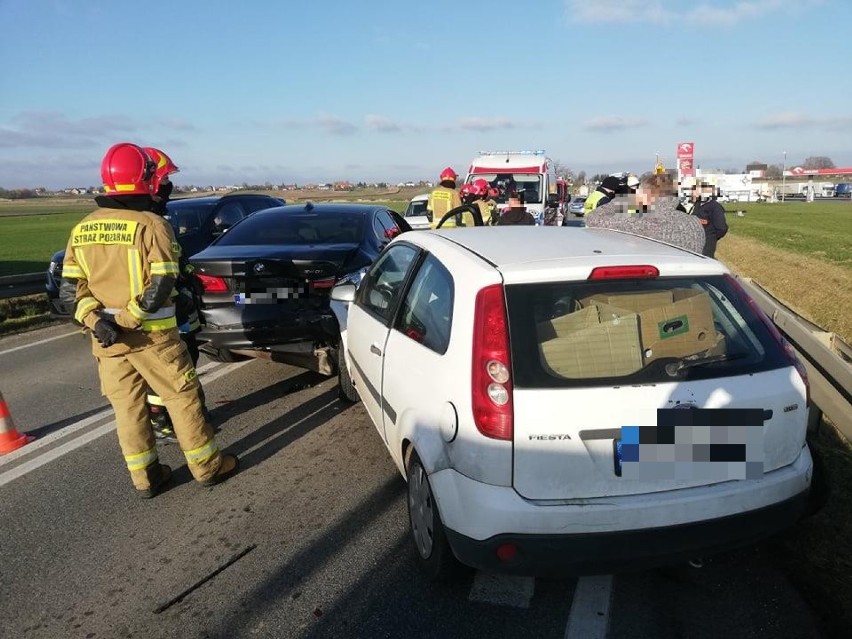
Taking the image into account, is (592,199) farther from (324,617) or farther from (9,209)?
(9,209)

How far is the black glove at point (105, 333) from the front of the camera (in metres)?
3.49

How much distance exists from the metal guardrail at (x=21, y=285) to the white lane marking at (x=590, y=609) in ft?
33.6

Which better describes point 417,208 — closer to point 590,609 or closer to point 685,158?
point 685,158

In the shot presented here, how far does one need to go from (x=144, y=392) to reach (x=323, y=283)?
6.30ft

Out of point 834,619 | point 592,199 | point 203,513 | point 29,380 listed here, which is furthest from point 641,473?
point 592,199

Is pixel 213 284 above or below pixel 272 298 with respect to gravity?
above

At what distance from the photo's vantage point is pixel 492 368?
2.47m

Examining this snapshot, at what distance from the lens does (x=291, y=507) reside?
372 centimetres

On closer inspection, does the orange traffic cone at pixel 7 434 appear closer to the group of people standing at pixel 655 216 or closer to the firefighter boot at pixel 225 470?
the firefighter boot at pixel 225 470

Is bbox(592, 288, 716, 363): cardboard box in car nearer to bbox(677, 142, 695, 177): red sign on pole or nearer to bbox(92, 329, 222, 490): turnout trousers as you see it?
bbox(92, 329, 222, 490): turnout trousers

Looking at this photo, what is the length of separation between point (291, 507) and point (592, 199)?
7116 millimetres

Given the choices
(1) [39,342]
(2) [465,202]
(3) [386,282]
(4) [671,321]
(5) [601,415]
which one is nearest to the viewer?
(5) [601,415]

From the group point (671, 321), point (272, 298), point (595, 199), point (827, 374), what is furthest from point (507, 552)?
point (595, 199)

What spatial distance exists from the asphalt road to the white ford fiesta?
1.13 ft
